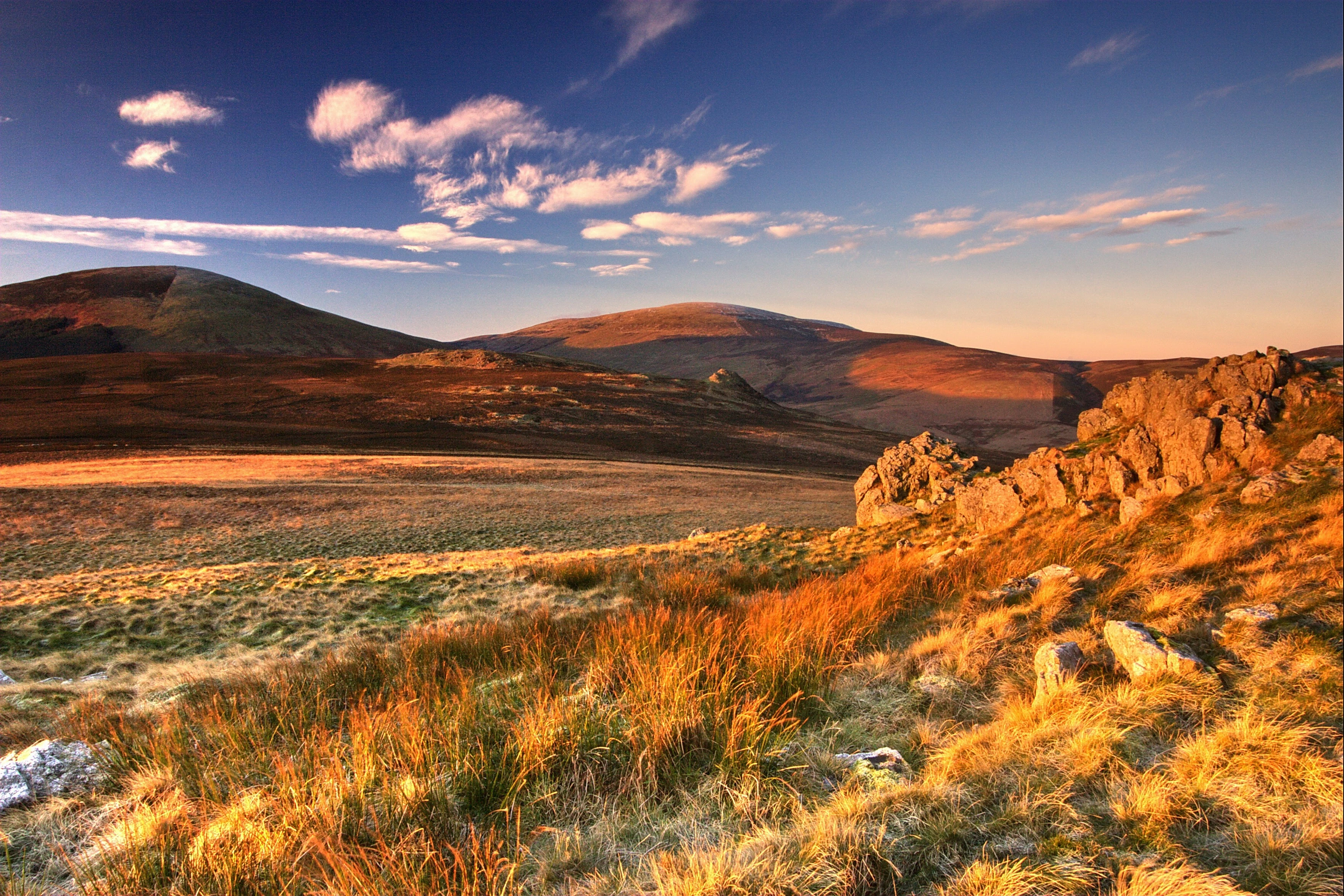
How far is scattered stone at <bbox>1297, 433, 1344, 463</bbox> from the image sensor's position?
6.98m

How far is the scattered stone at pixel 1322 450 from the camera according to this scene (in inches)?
275

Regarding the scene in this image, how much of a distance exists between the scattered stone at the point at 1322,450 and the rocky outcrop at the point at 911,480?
22.5ft

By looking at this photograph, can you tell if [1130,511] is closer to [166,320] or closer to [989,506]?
[989,506]

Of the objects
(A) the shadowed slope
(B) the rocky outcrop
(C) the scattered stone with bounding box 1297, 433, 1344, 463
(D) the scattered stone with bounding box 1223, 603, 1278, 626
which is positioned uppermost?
(A) the shadowed slope

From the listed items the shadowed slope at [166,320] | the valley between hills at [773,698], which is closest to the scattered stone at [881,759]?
the valley between hills at [773,698]

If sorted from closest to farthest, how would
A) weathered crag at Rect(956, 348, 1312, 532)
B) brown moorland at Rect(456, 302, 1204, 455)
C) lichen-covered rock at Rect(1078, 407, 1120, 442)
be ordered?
weathered crag at Rect(956, 348, 1312, 532) < lichen-covered rock at Rect(1078, 407, 1120, 442) < brown moorland at Rect(456, 302, 1204, 455)

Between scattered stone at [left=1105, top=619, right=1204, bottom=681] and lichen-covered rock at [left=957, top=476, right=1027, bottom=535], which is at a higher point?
scattered stone at [left=1105, top=619, right=1204, bottom=681]

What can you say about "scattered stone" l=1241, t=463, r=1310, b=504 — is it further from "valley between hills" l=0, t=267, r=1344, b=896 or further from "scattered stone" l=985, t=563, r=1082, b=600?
"scattered stone" l=985, t=563, r=1082, b=600

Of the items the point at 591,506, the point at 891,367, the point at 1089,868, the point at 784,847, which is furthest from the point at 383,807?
the point at 891,367

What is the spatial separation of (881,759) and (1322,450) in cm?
786

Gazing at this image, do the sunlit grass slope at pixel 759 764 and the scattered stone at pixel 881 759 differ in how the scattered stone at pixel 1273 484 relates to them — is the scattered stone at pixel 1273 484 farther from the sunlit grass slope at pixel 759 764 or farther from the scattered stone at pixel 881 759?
the scattered stone at pixel 881 759

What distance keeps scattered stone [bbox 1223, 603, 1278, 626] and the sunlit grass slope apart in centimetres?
11

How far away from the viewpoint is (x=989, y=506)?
11.1 metres

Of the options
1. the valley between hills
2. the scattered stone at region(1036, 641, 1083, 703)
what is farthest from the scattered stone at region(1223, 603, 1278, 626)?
the scattered stone at region(1036, 641, 1083, 703)
